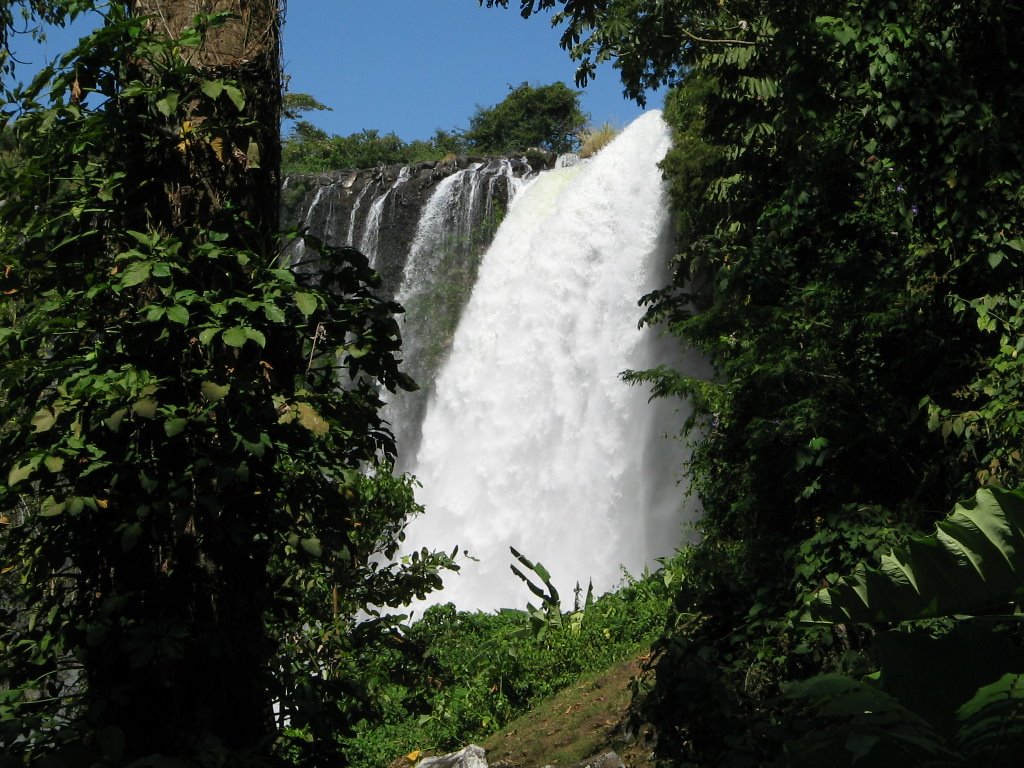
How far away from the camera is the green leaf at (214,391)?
2869 millimetres

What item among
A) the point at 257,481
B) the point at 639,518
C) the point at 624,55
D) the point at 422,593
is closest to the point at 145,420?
the point at 257,481

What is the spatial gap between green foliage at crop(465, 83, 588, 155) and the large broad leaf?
127ft

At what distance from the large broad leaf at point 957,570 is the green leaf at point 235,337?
1.67 m

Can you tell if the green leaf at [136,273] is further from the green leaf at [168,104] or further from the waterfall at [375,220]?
the waterfall at [375,220]

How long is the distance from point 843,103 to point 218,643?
17.2ft

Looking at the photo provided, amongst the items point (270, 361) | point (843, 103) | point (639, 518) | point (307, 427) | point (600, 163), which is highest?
point (600, 163)

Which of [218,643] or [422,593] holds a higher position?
[422,593]

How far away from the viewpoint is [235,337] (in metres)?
2.85

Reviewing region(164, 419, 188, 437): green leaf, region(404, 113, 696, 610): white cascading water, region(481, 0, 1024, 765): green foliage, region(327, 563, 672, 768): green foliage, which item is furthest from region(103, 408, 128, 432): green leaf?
region(404, 113, 696, 610): white cascading water

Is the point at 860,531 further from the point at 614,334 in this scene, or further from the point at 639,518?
the point at 614,334

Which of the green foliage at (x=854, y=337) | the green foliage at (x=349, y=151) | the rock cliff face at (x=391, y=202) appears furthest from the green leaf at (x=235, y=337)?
the green foliage at (x=349, y=151)

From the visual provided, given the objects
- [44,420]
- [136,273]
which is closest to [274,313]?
[136,273]

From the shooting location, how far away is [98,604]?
2.97m

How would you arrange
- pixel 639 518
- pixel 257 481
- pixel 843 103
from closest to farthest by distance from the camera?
pixel 257 481 < pixel 843 103 < pixel 639 518
